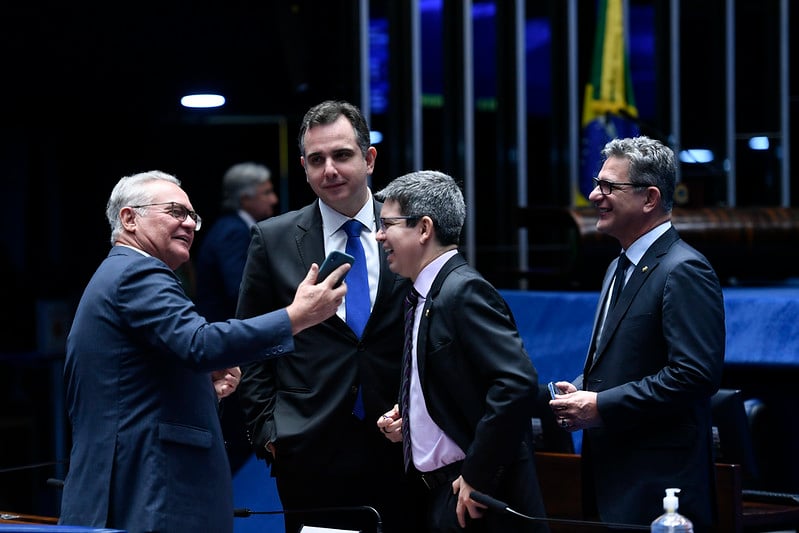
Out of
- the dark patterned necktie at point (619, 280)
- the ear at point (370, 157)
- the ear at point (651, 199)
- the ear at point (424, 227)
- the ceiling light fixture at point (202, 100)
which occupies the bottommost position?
the dark patterned necktie at point (619, 280)

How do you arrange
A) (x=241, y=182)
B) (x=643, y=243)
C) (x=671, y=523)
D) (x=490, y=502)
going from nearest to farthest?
(x=671, y=523)
(x=490, y=502)
(x=643, y=243)
(x=241, y=182)

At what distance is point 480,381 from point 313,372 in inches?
20.3

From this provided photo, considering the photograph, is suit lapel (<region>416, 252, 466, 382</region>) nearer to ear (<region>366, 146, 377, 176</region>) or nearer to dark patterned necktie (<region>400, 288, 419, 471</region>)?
dark patterned necktie (<region>400, 288, 419, 471</region>)

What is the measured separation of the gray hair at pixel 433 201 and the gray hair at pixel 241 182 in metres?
3.14

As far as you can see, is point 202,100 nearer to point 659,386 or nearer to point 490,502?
point 659,386

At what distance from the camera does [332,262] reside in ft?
9.22

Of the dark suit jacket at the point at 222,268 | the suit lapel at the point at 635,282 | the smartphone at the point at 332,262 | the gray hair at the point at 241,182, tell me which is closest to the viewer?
the smartphone at the point at 332,262

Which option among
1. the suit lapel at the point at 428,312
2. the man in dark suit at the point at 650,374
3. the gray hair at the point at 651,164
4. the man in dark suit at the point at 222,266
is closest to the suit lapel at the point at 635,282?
the man in dark suit at the point at 650,374

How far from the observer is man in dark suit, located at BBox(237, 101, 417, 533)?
3.11 meters

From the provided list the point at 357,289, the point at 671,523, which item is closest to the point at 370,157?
the point at 357,289

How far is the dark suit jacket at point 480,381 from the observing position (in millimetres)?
2730

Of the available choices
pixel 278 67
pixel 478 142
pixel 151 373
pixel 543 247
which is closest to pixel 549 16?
pixel 478 142

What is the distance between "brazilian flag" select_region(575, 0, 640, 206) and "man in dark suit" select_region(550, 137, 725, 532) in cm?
488

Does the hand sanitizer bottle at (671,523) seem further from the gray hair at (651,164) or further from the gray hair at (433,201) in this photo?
the gray hair at (651,164)
